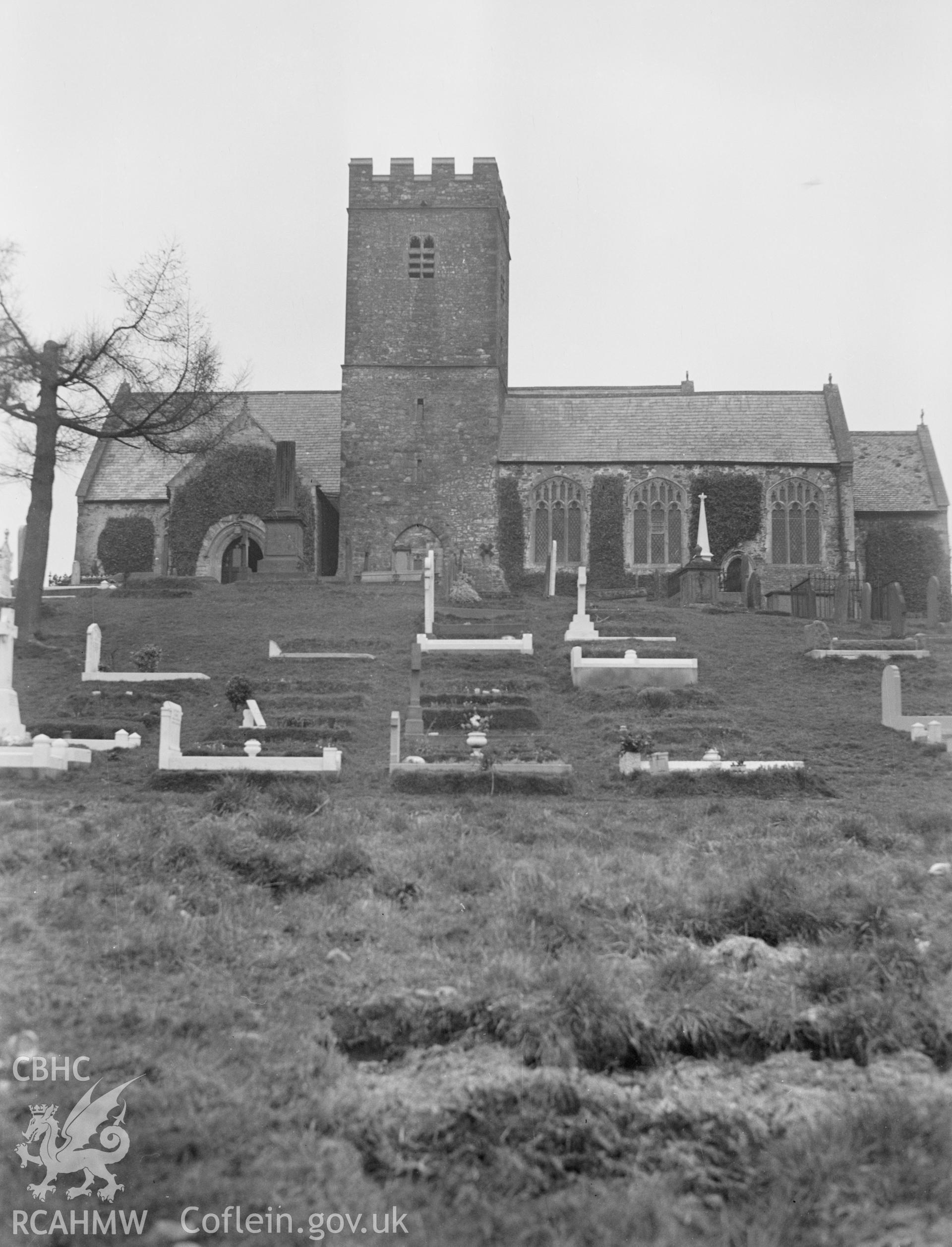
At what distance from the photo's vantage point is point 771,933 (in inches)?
307

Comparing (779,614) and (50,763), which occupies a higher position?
(779,614)

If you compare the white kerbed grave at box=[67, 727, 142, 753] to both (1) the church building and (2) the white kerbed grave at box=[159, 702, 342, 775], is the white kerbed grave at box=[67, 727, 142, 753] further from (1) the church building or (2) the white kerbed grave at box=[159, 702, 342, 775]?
(1) the church building

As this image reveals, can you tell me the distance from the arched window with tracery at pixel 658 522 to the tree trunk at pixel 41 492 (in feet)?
70.5

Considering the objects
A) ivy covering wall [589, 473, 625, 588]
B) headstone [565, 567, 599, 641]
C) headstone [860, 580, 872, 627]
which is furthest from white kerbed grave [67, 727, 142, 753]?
ivy covering wall [589, 473, 625, 588]

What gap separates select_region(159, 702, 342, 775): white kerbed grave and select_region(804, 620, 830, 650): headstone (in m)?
13.5

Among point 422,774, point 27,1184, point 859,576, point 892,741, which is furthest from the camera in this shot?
point 859,576

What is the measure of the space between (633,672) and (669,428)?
24850 mm

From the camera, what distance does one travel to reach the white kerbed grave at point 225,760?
618 inches

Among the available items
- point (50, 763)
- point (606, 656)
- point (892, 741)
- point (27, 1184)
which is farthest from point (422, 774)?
point (27, 1184)

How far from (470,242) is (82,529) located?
1693 centimetres

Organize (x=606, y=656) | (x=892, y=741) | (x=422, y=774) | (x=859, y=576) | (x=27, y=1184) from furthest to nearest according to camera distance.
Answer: (x=859, y=576) < (x=606, y=656) < (x=892, y=741) < (x=422, y=774) < (x=27, y=1184)

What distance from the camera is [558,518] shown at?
44.5 m

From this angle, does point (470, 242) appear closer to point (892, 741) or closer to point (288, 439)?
point (288, 439)

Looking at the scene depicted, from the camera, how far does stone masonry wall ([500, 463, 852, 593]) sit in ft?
143
